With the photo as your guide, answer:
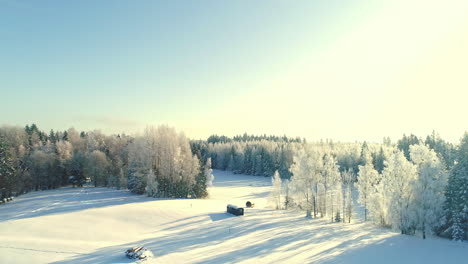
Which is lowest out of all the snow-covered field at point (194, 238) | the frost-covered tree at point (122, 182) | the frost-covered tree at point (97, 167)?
the snow-covered field at point (194, 238)

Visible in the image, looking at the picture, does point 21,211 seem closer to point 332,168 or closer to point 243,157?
point 332,168

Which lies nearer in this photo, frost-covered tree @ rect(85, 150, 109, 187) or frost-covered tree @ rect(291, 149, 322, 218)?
frost-covered tree @ rect(291, 149, 322, 218)

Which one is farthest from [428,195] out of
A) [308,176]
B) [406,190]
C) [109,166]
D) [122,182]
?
[109,166]

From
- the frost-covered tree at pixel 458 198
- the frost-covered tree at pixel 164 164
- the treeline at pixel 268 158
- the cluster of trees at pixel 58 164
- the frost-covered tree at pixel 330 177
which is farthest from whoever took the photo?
the treeline at pixel 268 158

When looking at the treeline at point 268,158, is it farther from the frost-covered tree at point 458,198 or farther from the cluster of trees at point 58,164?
the frost-covered tree at point 458,198

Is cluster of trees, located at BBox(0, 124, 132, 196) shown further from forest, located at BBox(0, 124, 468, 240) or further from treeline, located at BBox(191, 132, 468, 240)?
treeline, located at BBox(191, 132, 468, 240)

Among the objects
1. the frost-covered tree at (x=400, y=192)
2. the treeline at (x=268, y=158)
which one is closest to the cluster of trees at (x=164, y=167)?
the treeline at (x=268, y=158)

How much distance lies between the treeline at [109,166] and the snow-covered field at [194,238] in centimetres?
1641

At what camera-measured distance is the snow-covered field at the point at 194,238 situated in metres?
25.8

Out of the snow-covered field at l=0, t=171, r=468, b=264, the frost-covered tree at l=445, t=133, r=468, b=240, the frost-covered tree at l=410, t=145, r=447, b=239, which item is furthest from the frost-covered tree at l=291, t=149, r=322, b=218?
the frost-covered tree at l=445, t=133, r=468, b=240

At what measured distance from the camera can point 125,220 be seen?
3966 centimetres

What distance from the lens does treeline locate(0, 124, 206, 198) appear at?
6450 cm

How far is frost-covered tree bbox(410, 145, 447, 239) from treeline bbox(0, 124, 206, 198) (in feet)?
162

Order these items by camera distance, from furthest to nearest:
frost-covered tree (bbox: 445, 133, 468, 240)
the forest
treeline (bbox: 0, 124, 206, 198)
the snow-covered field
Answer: treeline (bbox: 0, 124, 206, 198)
the forest
frost-covered tree (bbox: 445, 133, 468, 240)
the snow-covered field
